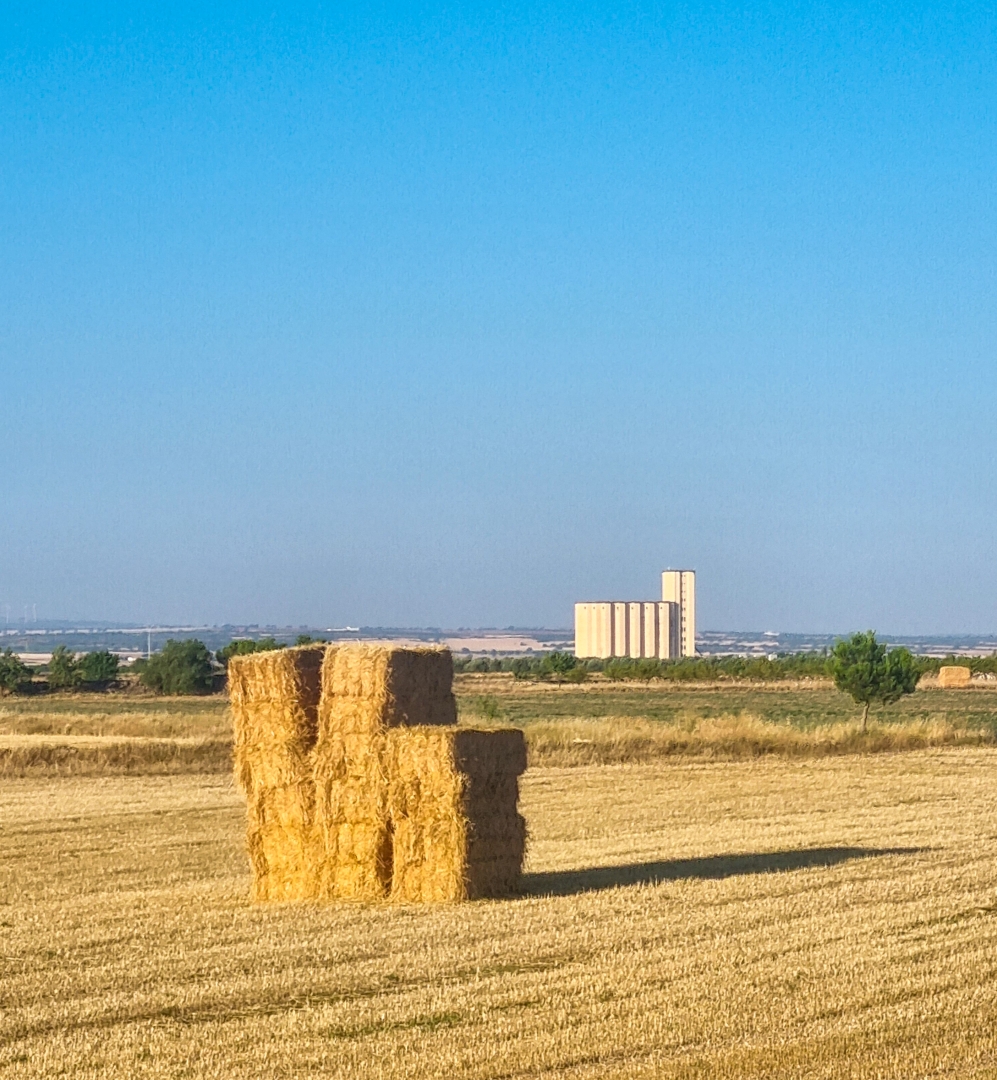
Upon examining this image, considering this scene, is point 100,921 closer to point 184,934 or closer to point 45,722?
point 184,934

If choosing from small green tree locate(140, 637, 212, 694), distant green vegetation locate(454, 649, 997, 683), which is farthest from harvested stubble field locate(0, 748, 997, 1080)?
distant green vegetation locate(454, 649, 997, 683)

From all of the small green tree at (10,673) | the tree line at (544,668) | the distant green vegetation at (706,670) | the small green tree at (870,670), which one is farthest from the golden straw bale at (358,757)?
the distant green vegetation at (706,670)

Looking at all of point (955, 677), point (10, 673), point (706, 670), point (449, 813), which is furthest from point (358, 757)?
point (706, 670)

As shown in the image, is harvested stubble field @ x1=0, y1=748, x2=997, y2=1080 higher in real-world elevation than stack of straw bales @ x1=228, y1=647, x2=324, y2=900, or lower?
lower

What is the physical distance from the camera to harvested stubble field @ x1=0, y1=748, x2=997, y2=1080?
31.1 ft

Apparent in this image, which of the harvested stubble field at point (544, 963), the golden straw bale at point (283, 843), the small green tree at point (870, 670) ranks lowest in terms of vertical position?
the harvested stubble field at point (544, 963)

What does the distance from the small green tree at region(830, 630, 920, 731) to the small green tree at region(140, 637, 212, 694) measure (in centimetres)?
4556

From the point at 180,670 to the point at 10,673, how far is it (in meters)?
8.55

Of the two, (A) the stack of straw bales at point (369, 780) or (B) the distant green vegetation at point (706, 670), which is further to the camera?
(B) the distant green vegetation at point (706, 670)

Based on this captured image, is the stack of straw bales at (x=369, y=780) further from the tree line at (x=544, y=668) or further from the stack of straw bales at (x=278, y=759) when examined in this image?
the tree line at (x=544, y=668)

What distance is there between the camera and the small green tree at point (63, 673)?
90.2 meters

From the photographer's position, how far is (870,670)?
163 feet

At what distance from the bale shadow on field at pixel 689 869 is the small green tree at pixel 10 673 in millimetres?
71422

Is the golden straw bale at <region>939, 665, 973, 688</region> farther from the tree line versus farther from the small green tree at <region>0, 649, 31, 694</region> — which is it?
the small green tree at <region>0, 649, 31, 694</region>
